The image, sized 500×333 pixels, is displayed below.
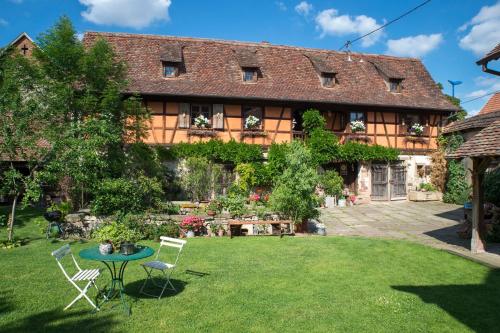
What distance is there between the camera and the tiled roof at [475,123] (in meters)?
17.0

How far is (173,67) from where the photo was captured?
1888 cm

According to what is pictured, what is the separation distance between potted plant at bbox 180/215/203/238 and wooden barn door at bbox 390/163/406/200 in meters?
12.7

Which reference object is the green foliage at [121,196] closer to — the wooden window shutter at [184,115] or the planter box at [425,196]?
the wooden window shutter at [184,115]

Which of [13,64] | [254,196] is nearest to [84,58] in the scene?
[13,64]

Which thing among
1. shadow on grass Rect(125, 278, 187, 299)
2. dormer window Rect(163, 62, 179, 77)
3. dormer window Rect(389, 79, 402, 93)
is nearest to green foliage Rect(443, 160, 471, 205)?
dormer window Rect(389, 79, 402, 93)

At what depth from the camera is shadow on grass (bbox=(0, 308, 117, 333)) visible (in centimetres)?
520

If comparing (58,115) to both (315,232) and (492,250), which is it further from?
(492,250)

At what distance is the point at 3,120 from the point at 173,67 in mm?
9080

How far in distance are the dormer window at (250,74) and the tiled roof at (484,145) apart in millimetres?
11900

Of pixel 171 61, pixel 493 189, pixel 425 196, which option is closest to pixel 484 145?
pixel 493 189

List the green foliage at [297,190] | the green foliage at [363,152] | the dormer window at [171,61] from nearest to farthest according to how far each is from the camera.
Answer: the green foliage at [297,190] → the dormer window at [171,61] → the green foliage at [363,152]

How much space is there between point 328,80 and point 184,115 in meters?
8.00

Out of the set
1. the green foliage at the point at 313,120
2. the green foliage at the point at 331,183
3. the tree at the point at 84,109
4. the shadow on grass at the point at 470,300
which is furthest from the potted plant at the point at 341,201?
the shadow on grass at the point at 470,300

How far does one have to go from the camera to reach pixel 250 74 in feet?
64.7
